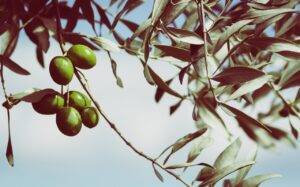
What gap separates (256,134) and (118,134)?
227 centimetres

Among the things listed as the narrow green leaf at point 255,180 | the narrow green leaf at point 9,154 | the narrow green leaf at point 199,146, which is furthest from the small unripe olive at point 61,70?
the narrow green leaf at point 255,180

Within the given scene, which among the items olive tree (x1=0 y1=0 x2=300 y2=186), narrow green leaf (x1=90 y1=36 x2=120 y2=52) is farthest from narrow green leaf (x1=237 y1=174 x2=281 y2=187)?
narrow green leaf (x1=90 y1=36 x2=120 y2=52)

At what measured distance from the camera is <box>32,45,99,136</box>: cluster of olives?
2018 millimetres

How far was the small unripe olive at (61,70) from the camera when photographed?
1996 mm

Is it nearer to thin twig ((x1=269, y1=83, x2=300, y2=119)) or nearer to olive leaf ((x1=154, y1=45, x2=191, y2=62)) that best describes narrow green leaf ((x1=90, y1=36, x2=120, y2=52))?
olive leaf ((x1=154, y1=45, x2=191, y2=62))

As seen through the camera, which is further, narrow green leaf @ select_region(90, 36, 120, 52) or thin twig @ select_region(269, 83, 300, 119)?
thin twig @ select_region(269, 83, 300, 119)

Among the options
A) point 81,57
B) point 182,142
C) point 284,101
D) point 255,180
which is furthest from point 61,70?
point 284,101

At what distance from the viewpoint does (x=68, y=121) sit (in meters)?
2.02

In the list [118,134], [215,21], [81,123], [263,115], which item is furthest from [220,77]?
[263,115]

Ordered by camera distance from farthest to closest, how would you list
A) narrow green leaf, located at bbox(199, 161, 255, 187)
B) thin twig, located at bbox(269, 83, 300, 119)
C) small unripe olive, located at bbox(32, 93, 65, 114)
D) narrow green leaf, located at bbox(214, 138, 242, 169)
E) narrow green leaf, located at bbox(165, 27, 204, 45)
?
thin twig, located at bbox(269, 83, 300, 119) < narrow green leaf, located at bbox(214, 138, 242, 169) < small unripe olive, located at bbox(32, 93, 65, 114) < narrow green leaf, located at bbox(199, 161, 255, 187) < narrow green leaf, located at bbox(165, 27, 204, 45)

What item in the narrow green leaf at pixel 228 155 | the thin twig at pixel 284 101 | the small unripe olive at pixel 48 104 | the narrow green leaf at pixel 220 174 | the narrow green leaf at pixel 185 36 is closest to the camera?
the narrow green leaf at pixel 185 36

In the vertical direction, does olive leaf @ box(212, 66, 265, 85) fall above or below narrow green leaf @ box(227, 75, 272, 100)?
above

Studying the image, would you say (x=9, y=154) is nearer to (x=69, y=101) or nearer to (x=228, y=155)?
(x=69, y=101)

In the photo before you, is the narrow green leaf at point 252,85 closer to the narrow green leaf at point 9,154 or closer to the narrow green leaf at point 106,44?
the narrow green leaf at point 106,44
